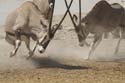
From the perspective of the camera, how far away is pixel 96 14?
56.2 feet

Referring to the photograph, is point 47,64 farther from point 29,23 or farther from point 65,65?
point 29,23

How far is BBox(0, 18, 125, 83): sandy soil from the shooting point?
1163cm

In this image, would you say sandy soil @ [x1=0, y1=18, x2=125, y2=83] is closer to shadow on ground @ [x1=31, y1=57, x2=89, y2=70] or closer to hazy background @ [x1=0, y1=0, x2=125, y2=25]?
shadow on ground @ [x1=31, y1=57, x2=89, y2=70]

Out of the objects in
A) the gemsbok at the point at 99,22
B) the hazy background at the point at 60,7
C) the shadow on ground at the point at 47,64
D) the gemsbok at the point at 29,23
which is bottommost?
the hazy background at the point at 60,7

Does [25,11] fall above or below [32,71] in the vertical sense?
above

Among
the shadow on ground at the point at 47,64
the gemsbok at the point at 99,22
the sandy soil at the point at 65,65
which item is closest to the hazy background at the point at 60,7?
the sandy soil at the point at 65,65

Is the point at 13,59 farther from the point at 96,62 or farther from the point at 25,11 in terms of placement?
the point at 96,62

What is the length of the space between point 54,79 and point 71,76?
56cm

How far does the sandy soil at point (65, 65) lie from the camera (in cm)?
1163

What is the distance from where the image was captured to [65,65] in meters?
14.3

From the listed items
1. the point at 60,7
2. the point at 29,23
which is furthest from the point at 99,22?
the point at 60,7

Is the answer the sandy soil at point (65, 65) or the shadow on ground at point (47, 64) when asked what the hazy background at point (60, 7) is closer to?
the sandy soil at point (65, 65)

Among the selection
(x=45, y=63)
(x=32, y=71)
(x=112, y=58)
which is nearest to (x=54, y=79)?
(x=32, y=71)

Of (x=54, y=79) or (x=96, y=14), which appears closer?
(x=54, y=79)
